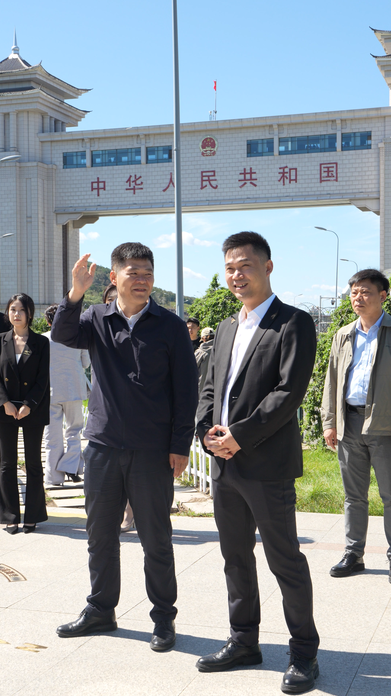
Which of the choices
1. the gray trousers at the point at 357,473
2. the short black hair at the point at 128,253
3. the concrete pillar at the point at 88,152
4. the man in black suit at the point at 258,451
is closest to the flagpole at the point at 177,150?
the gray trousers at the point at 357,473

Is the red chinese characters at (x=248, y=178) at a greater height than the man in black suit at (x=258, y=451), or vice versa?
the red chinese characters at (x=248, y=178)

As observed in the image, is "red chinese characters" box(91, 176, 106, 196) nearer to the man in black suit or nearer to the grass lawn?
the grass lawn

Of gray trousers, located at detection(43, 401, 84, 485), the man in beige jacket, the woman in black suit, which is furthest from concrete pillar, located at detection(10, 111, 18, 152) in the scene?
the man in beige jacket

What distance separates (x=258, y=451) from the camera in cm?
323

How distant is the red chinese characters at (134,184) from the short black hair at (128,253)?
118ft

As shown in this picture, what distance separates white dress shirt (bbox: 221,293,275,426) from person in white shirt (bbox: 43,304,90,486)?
4640 millimetres

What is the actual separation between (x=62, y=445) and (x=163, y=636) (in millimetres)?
4509

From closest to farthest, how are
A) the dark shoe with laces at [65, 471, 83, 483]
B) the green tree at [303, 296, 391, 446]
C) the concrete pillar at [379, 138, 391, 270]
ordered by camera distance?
1. the dark shoe with laces at [65, 471, 83, 483]
2. the green tree at [303, 296, 391, 446]
3. the concrete pillar at [379, 138, 391, 270]

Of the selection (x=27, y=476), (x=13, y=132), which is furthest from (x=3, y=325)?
(x=13, y=132)

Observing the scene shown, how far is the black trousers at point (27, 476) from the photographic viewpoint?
19.3 ft

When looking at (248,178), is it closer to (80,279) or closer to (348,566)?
(348,566)

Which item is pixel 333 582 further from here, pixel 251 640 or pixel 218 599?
pixel 251 640

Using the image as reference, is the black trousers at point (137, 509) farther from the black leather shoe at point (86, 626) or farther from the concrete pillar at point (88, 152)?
the concrete pillar at point (88, 152)

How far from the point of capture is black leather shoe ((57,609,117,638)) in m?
3.75
